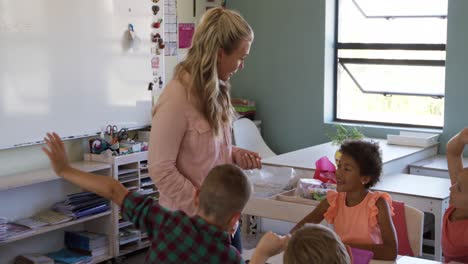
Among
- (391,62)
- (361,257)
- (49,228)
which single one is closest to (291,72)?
(391,62)

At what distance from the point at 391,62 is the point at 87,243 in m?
2.66

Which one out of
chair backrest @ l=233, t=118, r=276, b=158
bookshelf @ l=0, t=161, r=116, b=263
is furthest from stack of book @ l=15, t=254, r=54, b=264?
chair backrest @ l=233, t=118, r=276, b=158

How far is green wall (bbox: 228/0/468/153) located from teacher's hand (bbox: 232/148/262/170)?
9.61ft

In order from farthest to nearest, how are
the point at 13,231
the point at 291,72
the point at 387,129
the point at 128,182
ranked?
the point at 291,72, the point at 387,129, the point at 128,182, the point at 13,231

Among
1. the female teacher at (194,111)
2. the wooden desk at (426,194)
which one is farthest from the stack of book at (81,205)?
the female teacher at (194,111)

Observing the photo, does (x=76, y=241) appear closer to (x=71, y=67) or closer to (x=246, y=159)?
(x=71, y=67)

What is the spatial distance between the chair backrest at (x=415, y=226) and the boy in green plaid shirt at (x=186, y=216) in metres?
Answer: 1.19

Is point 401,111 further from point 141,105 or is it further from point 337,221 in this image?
point 337,221

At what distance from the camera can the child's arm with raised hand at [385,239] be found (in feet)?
7.95

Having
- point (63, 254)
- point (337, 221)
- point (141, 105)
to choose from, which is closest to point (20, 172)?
point (63, 254)

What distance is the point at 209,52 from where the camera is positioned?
217cm

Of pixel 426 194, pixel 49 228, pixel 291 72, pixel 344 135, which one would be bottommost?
A: pixel 49 228

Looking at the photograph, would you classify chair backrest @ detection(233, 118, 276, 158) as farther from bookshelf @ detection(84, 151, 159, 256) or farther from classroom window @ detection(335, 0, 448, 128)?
bookshelf @ detection(84, 151, 159, 256)

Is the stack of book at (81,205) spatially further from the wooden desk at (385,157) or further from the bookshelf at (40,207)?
the wooden desk at (385,157)
